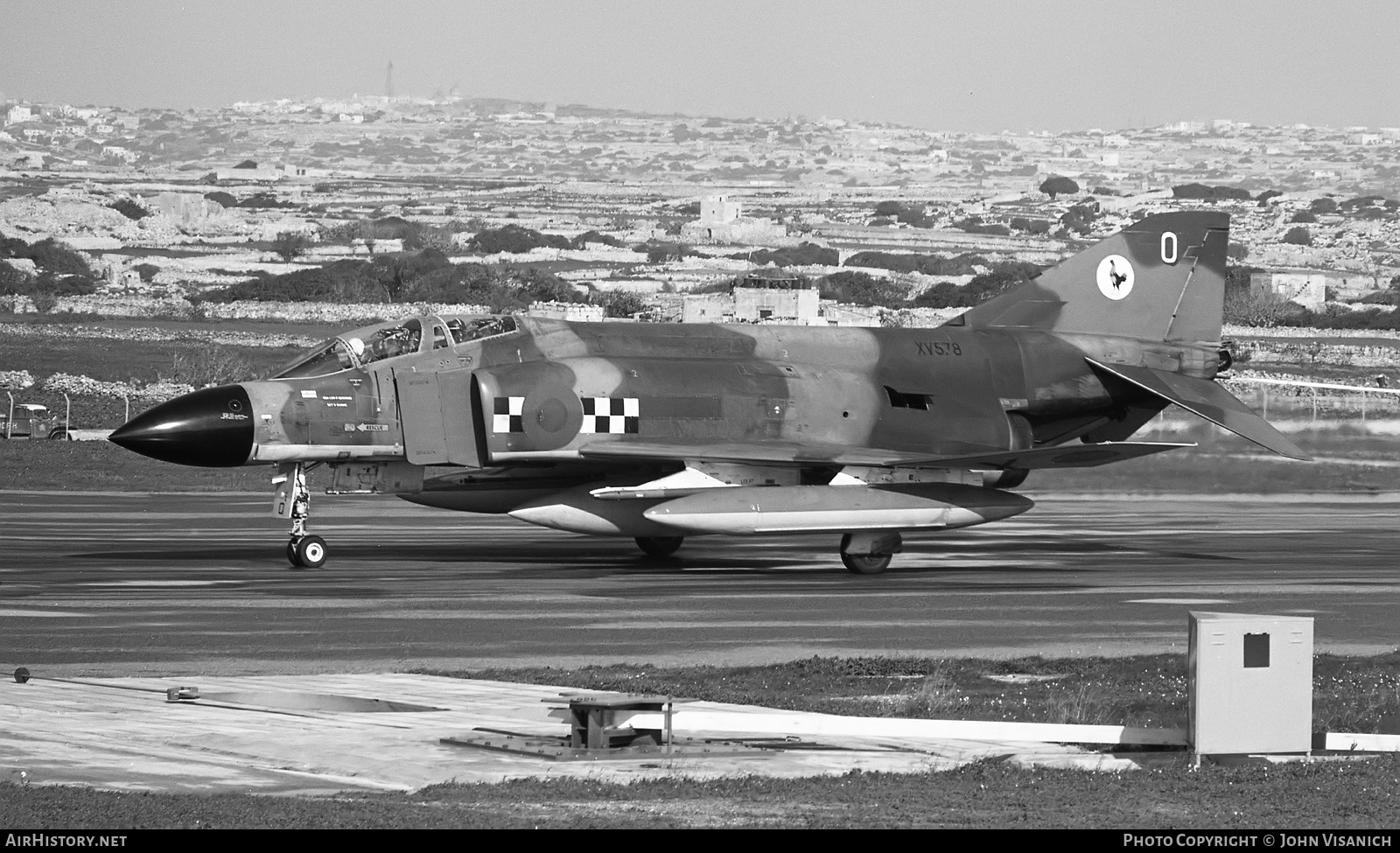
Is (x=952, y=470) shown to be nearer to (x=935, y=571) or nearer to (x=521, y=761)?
(x=935, y=571)

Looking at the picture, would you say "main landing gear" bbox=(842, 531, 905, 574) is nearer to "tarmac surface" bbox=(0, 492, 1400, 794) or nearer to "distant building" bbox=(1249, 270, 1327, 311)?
"tarmac surface" bbox=(0, 492, 1400, 794)

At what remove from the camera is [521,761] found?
10.8 m

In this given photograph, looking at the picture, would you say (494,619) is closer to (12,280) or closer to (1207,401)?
(1207,401)

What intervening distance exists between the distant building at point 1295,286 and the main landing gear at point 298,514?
13857 cm

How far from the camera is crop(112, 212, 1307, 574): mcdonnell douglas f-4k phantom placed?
905 inches

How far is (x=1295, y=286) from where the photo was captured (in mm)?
167375

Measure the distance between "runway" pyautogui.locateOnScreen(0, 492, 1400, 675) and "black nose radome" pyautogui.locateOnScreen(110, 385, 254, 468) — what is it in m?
1.43

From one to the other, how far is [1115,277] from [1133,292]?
1.17 feet

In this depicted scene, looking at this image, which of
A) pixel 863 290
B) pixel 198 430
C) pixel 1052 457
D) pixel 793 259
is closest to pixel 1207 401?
pixel 1052 457

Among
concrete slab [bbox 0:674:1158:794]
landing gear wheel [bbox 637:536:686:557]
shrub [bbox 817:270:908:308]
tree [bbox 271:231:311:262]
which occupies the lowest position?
landing gear wheel [bbox 637:536:686:557]

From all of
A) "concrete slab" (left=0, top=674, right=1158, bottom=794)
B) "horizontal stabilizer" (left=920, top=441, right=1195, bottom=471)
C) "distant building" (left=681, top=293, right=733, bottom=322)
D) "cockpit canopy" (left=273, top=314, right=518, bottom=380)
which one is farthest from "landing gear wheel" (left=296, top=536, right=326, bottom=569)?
Result: "distant building" (left=681, top=293, right=733, bottom=322)

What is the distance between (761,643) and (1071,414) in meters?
11.9

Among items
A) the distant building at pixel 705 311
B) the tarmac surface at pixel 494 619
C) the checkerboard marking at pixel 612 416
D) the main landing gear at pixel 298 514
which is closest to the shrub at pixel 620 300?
the distant building at pixel 705 311

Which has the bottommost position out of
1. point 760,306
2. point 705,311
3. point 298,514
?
point 298,514
